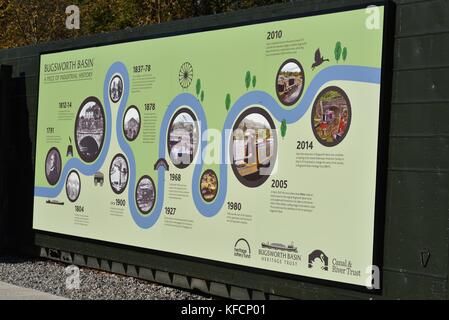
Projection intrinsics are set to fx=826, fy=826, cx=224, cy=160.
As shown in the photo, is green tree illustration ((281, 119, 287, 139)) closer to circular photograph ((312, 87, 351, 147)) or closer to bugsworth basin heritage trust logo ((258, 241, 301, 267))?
circular photograph ((312, 87, 351, 147))

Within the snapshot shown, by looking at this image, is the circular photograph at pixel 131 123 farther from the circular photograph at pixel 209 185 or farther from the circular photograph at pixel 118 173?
the circular photograph at pixel 209 185

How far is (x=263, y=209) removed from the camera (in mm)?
7934

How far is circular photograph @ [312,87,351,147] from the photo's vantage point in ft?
23.4

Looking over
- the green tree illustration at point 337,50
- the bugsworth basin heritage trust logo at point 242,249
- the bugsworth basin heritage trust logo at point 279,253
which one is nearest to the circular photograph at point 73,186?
the bugsworth basin heritage trust logo at point 242,249

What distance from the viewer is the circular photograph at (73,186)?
10719mm

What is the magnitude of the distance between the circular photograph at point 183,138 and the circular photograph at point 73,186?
2.04 meters

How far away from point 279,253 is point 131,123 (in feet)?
9.66

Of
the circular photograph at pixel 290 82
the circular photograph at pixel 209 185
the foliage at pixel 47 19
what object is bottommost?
the circular photograph at pixel 209 185

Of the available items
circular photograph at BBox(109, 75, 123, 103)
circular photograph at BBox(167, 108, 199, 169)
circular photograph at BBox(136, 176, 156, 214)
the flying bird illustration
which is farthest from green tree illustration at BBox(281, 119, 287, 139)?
circular photograph at BBox(109, 75, 123, 103)

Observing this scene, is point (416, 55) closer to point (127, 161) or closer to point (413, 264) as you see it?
point (413, 264)

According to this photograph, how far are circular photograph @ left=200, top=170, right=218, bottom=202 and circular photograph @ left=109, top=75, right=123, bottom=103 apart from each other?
6.37ft

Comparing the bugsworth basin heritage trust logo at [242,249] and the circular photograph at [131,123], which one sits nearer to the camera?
the bugsworth basin heritage trust logo at [242,249]

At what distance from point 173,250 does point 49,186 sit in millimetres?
2970
